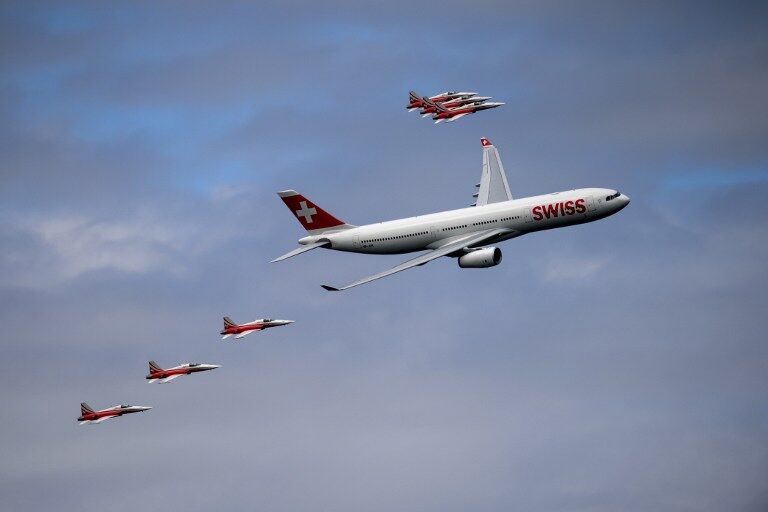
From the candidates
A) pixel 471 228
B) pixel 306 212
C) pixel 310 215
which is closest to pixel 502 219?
pixel 471 228

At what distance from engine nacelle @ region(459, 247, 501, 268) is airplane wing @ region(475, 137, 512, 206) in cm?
2026

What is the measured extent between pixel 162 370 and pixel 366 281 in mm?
38211

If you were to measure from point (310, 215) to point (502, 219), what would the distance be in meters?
30.0

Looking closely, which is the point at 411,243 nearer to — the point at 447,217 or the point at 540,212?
the point at 447,217

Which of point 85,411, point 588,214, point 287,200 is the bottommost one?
point 85,411

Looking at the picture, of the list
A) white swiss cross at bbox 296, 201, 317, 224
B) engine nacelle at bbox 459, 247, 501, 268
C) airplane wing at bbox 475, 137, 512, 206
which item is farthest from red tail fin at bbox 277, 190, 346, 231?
engine nacelle at bbox 459, 247, 501, 268

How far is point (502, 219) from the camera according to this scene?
584ft

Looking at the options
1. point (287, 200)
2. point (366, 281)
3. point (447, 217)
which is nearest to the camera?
point (366, 281)

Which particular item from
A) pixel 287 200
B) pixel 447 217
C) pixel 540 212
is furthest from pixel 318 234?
pixel 540 212

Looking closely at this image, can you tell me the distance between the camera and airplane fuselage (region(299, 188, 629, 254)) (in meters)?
177

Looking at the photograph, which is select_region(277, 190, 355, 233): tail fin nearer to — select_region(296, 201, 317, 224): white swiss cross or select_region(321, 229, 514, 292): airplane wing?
select_region(296, 201, 317, 224): white swiss cross

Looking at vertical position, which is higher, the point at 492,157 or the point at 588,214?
the point at 492,157

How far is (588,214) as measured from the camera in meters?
177

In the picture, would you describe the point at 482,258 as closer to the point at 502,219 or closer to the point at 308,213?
the point at 502,219
